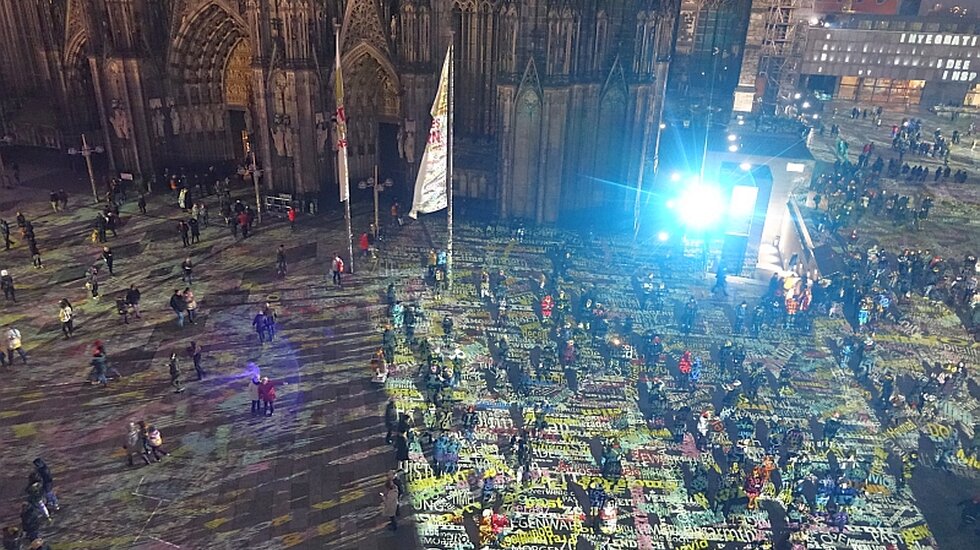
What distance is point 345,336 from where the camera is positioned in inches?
1083

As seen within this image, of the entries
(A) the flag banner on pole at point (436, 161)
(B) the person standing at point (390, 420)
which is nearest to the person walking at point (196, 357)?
(B) the person standing at point (390, 420)

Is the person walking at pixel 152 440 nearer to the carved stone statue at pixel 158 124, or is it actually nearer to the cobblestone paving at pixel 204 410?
the cobblestone paving at pixel 204 410

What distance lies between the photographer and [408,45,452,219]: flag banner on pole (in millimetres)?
27703

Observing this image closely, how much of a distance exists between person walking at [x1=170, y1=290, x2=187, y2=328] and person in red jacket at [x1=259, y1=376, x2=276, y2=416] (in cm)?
699

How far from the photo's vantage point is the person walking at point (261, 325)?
87.0 ft

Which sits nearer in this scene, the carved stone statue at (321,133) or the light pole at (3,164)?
the carved stone statue at (321,133)

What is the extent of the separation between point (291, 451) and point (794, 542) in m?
14.9

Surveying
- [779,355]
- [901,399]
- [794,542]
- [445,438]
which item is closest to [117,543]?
[445,438]

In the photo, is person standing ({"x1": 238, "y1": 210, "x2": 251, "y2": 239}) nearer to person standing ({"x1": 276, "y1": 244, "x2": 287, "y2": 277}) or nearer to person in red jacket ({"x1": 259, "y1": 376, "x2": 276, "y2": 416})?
person standing ({"x1": 276, "y1": 244, "x2": 287, "y2": 277})

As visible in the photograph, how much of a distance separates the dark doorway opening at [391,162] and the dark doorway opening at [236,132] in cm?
1025

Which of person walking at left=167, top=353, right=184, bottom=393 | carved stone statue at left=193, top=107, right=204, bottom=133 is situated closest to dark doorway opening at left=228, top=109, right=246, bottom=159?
carved stone statue at left=193, top=107, right=204, bottom=133

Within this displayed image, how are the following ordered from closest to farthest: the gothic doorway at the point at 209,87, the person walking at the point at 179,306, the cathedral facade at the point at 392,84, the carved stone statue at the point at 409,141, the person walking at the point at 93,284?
the person walking at the point at 179,306 < the person walking at the point at 93,284 < the cathedral facade at the point at 392,84 < the carved stone statue at the point at 409,141 < the gothic doorway at the point at 209,87

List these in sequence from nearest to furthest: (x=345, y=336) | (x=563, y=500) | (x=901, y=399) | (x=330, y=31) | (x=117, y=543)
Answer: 1. (x=117, y=543)
2. (x=563, y=500)
3. (x=901, y=399)
4. (x=345, y=336)
5. (x=330, y=31)

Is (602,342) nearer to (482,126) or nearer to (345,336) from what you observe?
(345,336)
